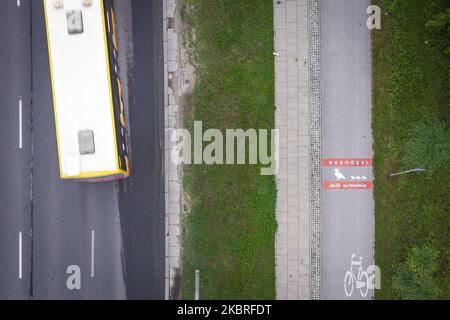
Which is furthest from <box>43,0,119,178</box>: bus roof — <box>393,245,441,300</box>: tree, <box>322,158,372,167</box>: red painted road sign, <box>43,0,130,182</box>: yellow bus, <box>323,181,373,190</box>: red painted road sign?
<box>393,245,441,300</box>: tree

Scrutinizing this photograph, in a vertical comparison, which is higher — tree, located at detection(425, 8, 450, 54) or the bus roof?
tree, located at detection(425, 8, 450, 54)

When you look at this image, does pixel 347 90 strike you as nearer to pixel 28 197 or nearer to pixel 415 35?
pixel 415 35

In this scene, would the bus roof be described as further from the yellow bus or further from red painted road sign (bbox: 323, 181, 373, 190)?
red painted road sign (bbox: 323, 181, 373, 190)

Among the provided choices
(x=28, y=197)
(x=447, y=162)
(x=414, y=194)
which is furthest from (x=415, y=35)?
(x=28, y=197)

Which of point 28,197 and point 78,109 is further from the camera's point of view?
point 28,197

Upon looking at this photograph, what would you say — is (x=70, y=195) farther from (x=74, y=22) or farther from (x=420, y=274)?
(x=420, y=274)

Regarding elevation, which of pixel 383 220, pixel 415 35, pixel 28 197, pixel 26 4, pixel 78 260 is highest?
pixel 26 4

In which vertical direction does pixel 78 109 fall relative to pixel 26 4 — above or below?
below

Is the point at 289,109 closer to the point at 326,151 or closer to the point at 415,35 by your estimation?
the point at 326,151
